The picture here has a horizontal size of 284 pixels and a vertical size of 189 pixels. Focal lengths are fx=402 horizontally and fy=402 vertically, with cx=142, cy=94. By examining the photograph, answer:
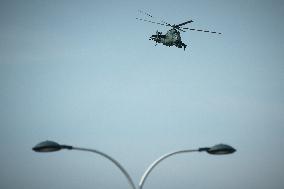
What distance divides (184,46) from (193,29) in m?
1.85

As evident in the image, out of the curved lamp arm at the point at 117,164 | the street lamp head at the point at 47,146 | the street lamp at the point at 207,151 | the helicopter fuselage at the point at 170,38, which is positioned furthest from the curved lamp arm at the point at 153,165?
the helicopter fuselage at the point at 170,38

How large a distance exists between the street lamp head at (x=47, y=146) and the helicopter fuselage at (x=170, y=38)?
90.9 ft

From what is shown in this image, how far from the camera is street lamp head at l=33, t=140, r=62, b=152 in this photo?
11438 millimetres

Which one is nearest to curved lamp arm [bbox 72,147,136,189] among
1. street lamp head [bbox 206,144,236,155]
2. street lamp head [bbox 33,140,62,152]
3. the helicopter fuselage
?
street lamp head [bbox 33,140,62,152]

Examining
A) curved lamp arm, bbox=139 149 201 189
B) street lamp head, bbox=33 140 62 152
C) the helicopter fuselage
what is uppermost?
the helicopter fuselage

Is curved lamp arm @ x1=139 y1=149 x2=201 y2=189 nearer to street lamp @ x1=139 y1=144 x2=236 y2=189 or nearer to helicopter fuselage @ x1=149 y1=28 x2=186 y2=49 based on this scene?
street lamp @ x1=139 y1=144 x2=236 y2=189

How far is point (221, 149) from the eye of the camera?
11.8m

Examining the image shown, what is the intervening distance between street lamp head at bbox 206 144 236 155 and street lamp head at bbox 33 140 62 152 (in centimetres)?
453

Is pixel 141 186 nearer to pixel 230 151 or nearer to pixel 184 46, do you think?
pixel 230 151

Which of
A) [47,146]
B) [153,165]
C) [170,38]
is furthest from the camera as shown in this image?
[170,38]

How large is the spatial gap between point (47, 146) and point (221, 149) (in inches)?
198

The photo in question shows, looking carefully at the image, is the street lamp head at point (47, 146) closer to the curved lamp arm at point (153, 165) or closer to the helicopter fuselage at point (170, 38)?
the curved lamp arm at point (153, 165)

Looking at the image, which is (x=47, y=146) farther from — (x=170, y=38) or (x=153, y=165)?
(x=170, y=38)

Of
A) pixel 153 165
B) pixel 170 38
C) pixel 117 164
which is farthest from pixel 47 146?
pixel 170 38
